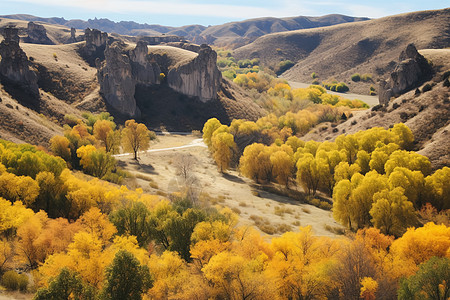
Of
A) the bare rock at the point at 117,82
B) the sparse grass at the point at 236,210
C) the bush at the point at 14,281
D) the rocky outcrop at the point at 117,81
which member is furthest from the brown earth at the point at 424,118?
the bare rock at the point at 117,82

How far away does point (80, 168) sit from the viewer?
2584 inches

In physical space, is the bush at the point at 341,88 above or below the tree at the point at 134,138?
above

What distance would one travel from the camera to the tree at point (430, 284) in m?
27.4

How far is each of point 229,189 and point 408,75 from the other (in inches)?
2458

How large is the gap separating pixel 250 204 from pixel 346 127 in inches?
1744

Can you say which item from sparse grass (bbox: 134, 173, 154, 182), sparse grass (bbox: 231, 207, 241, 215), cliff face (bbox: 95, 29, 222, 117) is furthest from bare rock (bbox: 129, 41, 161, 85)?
sparse grass (bbox: 231, 207, 241, 215)

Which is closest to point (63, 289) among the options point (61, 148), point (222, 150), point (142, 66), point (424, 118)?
point (61, 148)

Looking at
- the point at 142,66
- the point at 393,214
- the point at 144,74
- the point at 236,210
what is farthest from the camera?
the point at 144,74

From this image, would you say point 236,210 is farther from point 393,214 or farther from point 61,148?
point 61,148

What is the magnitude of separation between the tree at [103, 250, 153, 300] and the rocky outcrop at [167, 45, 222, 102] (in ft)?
363

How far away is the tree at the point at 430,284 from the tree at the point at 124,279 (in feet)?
73.6

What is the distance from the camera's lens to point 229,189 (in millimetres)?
69812

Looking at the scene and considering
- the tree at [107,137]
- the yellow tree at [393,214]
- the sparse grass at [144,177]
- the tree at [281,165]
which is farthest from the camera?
the tree at [107,137]

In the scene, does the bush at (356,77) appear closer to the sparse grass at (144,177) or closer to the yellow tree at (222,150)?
the yellow tree at (222,150)
